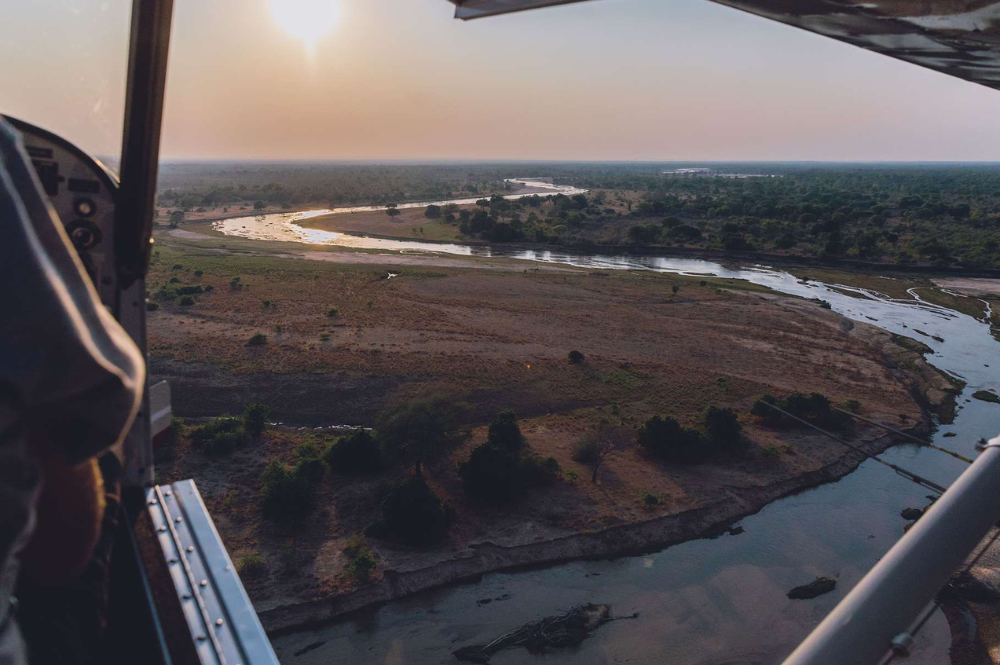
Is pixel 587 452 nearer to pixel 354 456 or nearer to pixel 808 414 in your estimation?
pixel 354 456

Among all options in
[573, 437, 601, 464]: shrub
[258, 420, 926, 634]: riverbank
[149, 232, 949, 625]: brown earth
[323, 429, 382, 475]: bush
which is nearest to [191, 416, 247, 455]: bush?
[149, 232, 949, 625]: brown earth

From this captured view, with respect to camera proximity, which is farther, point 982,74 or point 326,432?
point 326,432

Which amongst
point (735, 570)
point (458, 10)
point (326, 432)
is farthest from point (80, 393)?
point (326, 432)

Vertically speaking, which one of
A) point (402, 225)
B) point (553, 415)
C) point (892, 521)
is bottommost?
point (892, 521)

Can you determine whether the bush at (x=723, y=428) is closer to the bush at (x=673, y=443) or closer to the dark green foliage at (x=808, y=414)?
the bush at (x=673, y=443)

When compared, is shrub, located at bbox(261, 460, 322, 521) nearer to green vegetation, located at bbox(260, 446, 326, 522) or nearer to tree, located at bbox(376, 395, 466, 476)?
green vegetation, located at bbox(260, 446, 326, 522)

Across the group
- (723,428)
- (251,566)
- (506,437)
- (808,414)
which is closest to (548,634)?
(506,437)

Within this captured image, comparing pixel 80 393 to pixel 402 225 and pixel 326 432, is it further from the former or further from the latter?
pixel 402 225
